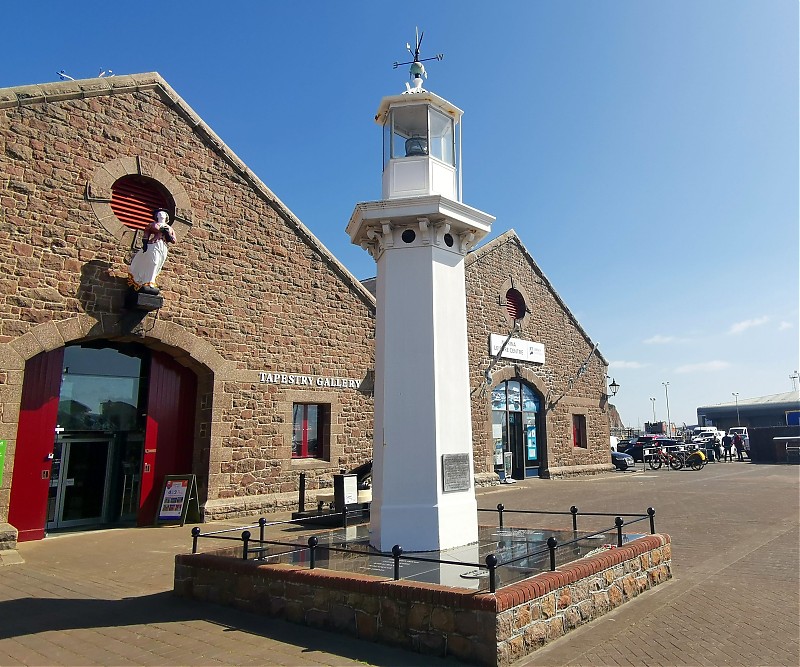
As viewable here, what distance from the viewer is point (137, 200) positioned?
13.5m

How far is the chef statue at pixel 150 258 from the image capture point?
12.6m

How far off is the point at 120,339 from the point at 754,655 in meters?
12.4

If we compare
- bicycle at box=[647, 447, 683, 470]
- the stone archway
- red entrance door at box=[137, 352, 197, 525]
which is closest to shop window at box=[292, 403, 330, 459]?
the stone archway

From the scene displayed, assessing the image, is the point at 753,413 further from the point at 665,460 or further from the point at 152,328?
the point at 152,328

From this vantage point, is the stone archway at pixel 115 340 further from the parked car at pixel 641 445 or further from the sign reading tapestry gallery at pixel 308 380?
the parked car at pixel 641 445

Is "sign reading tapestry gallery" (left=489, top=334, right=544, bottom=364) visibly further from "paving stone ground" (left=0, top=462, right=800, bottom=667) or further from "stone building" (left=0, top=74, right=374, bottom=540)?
"paving stone ground" (left=0, top=462, right=800, bottom=667)

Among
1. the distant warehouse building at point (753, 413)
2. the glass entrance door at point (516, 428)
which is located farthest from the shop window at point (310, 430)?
the distant warehouse building at point (753, 413)

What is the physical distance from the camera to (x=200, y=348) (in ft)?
45.5

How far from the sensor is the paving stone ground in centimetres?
518

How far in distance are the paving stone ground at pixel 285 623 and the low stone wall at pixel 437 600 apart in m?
0.14

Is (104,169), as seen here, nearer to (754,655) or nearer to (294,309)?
(294,309)

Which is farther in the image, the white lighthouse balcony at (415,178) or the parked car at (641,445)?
the parked car at (641,445)

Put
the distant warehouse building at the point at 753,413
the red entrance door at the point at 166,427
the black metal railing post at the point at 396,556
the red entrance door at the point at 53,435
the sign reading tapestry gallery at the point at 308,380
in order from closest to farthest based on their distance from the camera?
the black metal railing post at the point at 396,556 → the red entrance door at the point at 53,435 → the red entrance door at the point at 166,427 → the sign reading tapestry gallery at the point at 308,380 → the distant warehouse building at the point at 753,413

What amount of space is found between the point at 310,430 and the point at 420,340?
940 cm
